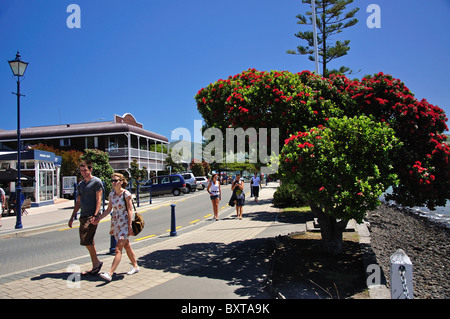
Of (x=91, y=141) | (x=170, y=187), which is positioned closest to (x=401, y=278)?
(x=170, y=187)

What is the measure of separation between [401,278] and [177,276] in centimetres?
354

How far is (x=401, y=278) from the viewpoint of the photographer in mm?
3408

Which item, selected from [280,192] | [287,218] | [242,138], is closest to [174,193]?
[280,192]

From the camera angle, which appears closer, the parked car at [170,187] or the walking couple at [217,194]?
the walking couple at [217,194]

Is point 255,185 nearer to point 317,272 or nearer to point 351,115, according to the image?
point 351,115

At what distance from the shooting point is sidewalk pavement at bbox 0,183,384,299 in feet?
15.4

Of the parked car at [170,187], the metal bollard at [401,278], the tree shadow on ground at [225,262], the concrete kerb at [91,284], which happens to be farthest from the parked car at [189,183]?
the metal bollard at [401,278]

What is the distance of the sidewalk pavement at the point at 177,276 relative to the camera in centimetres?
468

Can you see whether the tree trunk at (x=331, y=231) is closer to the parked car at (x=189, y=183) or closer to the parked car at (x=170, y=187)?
the parked car at (x=170, y=187)

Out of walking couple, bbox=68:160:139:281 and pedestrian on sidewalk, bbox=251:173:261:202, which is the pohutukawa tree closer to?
walking couple, bbox=68:160:139:281

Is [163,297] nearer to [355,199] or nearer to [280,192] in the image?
[355,199]

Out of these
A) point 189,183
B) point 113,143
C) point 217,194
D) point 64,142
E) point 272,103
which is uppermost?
point 64,142

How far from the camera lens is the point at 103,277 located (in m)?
5.08
